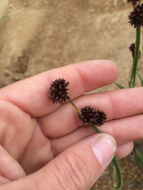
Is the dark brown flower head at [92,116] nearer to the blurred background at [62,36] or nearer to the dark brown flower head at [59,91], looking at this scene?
the dark brown flower head at [59,91]

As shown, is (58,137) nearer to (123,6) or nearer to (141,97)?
(141,97)

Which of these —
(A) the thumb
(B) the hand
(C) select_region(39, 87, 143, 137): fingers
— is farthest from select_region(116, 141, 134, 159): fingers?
(A) the thumb

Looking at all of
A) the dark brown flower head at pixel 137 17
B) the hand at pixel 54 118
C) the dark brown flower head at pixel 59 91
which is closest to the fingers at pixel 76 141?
the hand at pixel 54 118

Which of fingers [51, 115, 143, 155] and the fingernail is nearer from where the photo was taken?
the fingernail

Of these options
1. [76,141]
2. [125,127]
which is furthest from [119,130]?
[76,141]

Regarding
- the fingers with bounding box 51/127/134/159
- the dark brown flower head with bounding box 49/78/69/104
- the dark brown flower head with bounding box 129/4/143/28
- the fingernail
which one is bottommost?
the fingers with bounding box 51/127/134/159

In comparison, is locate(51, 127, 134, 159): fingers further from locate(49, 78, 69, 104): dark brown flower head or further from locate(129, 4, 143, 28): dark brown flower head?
locate(129, 4, 143, 28): dark brown flower head
